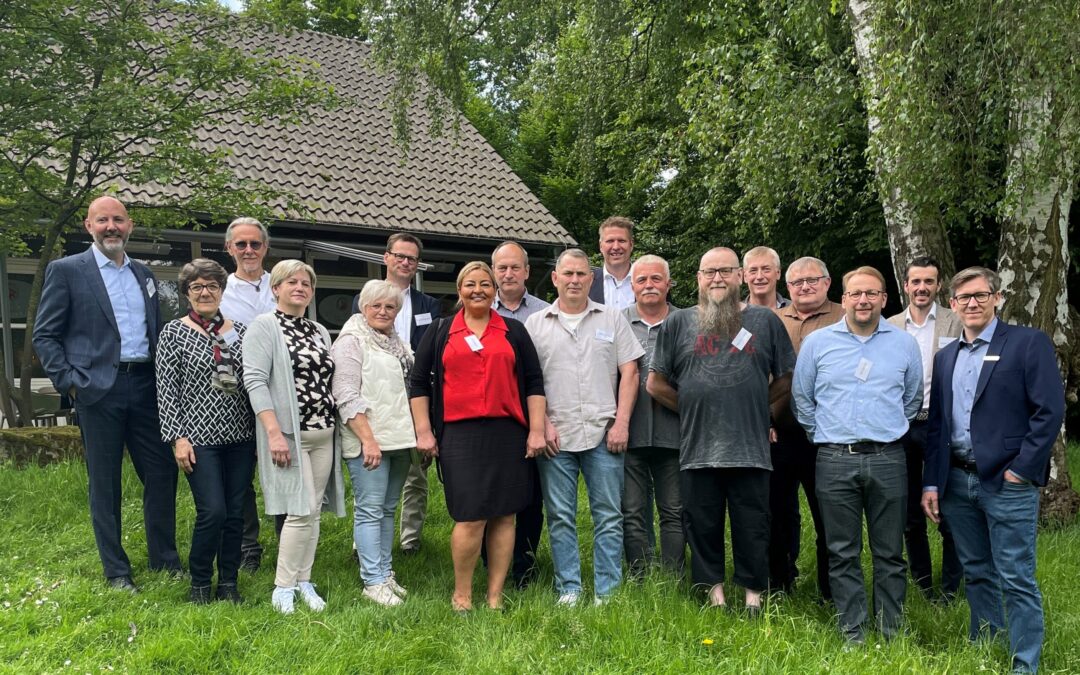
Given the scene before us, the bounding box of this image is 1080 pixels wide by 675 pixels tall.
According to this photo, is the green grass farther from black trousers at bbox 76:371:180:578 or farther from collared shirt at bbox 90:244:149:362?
collared shirt at bbox 90:244:149:362

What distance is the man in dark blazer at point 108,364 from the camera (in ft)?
15.1

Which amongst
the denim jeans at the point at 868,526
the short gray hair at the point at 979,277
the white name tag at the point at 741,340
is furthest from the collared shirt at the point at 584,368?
the short gray hair at the point at 979,277

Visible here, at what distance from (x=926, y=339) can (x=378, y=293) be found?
3.03 m

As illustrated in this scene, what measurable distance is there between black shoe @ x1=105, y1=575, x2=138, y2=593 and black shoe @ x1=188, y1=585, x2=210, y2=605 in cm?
36

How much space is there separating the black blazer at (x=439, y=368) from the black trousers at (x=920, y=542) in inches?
80.9

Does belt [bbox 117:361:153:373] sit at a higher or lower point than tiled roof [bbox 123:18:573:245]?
lower

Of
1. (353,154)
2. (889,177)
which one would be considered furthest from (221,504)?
(353,154)

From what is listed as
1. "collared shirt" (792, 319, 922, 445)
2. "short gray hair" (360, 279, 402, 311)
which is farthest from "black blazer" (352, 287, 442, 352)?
"collared shirt" (792, 319, 922, 445)

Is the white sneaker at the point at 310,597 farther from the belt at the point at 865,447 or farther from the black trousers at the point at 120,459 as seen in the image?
the belt at the point at 865,447

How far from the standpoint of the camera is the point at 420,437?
448cm

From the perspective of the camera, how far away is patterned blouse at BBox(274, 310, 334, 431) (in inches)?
177

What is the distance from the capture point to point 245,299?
5.08m

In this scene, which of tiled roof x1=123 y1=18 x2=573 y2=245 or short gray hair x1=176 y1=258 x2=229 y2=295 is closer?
short gray hair x1=176 y1=258 x2=229 y2=295

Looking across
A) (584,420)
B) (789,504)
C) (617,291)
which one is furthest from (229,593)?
(789,504)
